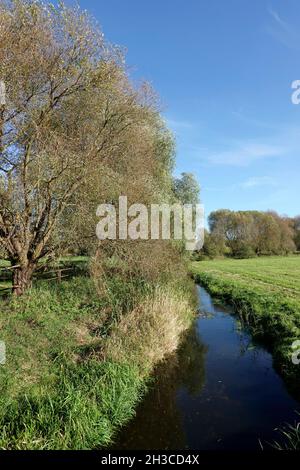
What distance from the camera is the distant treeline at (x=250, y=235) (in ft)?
235

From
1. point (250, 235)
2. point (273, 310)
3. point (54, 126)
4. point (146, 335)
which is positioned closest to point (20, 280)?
point (146, 335)

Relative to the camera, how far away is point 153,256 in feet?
65.5

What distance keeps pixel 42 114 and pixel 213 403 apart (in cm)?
1256

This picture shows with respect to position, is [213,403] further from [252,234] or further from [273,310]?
[252,234]

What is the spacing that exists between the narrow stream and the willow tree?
26.4ft

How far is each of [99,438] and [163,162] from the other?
22223 mm

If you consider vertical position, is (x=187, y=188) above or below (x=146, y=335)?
above

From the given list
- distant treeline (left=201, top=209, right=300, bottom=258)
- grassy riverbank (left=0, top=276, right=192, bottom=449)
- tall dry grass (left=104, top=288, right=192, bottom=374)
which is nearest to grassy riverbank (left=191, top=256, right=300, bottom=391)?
grassy riverbank (left=0, top=276, right=192, bottom=449)

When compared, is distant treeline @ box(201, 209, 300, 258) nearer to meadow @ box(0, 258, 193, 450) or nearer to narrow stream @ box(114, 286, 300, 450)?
meadow @ box(0, 258, 193, 450)

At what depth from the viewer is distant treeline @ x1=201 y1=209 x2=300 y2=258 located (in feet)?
235

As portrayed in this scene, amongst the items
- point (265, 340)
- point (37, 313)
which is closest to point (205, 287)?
point (265, 340)

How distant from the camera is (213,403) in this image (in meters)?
9.48

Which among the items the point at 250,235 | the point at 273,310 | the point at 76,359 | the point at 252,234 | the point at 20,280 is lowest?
the point at 76,359

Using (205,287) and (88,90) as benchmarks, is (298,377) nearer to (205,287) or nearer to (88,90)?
(88,90)
